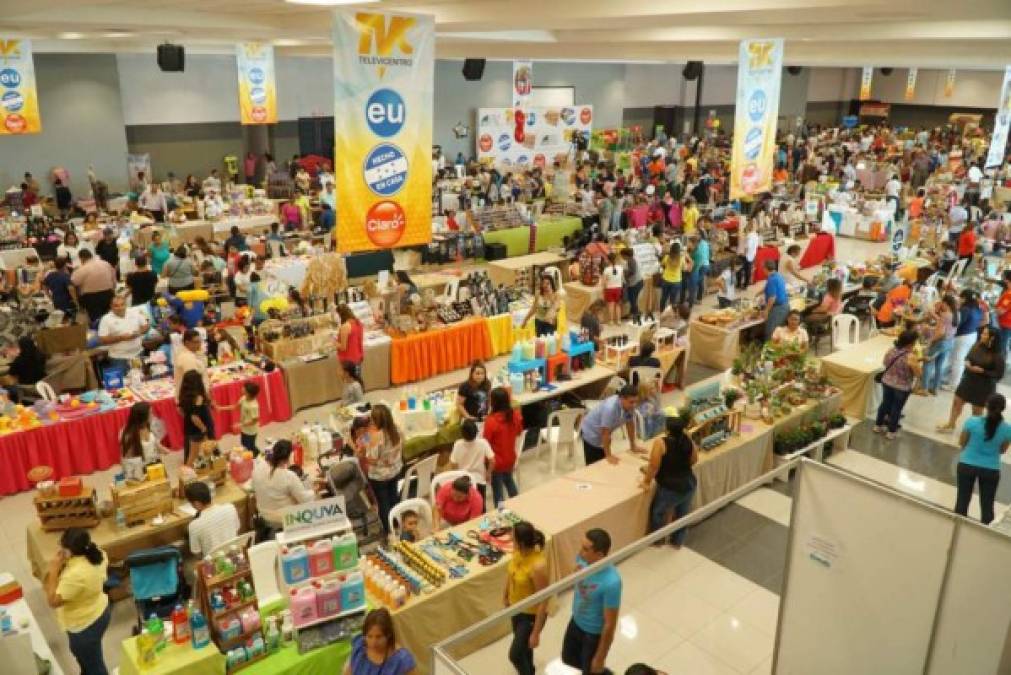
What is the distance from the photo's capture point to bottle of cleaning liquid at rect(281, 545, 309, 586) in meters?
4.67

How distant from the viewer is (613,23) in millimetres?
7844

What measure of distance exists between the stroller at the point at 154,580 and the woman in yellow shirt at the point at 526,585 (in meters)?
2.21

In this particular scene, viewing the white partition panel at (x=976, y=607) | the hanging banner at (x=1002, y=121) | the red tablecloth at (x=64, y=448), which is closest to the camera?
the white partition panel at (x=976, y=607)

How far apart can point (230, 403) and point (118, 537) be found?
8.98 ft

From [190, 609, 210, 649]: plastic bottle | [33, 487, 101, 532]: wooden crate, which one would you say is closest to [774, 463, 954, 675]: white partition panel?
[190, 609, 210, 649]: plastic bottle

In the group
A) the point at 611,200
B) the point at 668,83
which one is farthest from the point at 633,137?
the point at 611,200

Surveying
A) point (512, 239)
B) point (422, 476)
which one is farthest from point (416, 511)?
point (512, 239)

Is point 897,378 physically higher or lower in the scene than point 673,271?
lower

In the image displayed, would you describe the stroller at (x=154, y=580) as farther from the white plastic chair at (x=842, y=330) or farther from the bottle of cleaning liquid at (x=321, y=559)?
the white plastic chair at (x=842, y=330)

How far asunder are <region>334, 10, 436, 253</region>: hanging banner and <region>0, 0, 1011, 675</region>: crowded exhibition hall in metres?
0.02

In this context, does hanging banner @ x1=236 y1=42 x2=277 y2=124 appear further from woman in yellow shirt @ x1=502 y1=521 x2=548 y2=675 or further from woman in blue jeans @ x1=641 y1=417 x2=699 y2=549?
woman in yellow shirt @ x1=502 y1=521 x2=548 y2=675

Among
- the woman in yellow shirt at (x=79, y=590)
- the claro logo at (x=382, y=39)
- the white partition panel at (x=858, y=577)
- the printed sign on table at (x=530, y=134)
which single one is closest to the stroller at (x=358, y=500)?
the woman in yellow shirt at (x=79, y=590)

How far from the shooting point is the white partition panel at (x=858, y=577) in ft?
11.9

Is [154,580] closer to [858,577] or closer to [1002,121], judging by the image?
[858,577]
